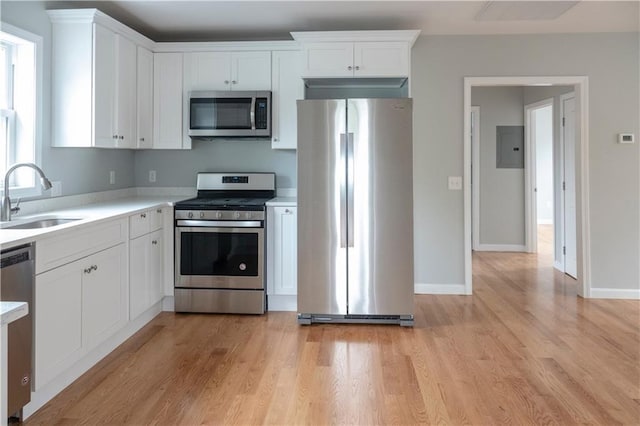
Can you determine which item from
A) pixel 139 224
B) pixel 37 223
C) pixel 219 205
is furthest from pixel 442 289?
pixel 37 223

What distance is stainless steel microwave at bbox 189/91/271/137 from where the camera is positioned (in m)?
4.06

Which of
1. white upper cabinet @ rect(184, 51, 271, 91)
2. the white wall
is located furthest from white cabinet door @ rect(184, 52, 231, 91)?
the white wall

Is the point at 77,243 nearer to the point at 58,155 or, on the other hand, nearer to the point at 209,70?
the point at 58,155

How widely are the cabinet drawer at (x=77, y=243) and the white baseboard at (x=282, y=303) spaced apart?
1.35 metres

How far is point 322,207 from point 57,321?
1.88 m

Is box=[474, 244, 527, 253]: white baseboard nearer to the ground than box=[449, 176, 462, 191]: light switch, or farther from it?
nearer to the ground

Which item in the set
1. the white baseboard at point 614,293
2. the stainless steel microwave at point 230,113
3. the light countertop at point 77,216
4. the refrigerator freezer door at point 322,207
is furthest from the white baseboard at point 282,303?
the white baseboard at point 614,293

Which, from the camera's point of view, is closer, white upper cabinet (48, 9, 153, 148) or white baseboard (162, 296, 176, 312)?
white upper cabinet (48, 9, 153, 148)

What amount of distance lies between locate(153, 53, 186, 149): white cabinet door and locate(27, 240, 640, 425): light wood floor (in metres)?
1.54

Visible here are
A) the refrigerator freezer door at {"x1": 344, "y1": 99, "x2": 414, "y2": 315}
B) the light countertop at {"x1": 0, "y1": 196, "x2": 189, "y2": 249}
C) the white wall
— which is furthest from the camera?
the white wall

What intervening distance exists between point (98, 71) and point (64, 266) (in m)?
1.61

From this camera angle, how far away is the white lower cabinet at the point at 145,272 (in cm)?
329

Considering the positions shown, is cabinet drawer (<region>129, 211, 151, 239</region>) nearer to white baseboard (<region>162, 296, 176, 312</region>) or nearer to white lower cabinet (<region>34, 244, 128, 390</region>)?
white lower cabinet (<region>34, 244, 128, 390</region>)

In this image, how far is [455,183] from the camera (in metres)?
4.43
